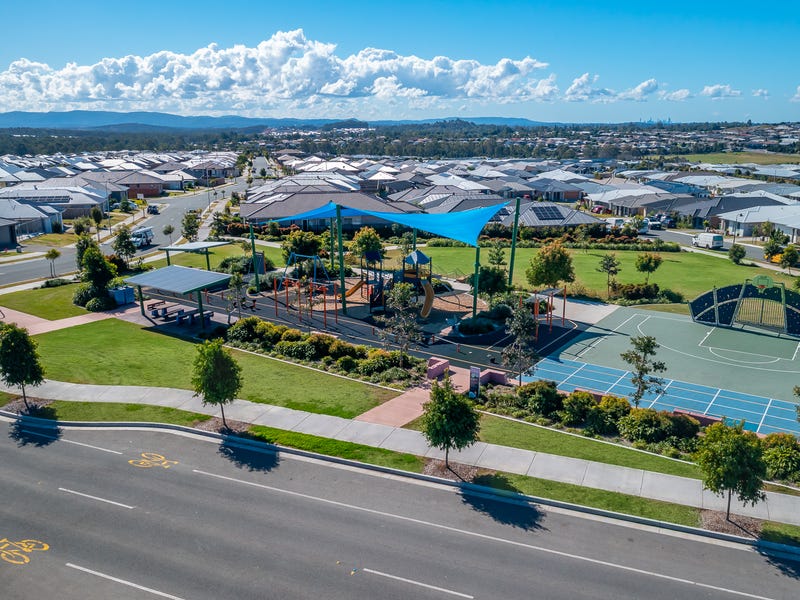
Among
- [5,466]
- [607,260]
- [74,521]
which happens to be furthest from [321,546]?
[607,260]

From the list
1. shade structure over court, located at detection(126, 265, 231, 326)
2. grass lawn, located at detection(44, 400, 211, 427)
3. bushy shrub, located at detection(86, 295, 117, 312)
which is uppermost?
shade structure over court, located at detection(126, 265, 231, 326)

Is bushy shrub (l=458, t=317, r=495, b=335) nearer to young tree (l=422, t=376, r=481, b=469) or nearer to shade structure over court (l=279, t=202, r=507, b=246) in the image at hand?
shade structure over court (l=279, t=202, r=507, b=246)

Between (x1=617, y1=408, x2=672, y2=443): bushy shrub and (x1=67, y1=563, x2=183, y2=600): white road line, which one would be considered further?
(x1=617, y1=408, x2=672, y2=443): bushy shrub

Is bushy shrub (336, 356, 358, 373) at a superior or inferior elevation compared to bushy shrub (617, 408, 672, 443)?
inferior

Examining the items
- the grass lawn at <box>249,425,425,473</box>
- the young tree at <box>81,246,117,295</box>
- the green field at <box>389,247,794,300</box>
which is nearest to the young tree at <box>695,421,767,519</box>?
the grass lawn at <box>249,425,425,473</box>

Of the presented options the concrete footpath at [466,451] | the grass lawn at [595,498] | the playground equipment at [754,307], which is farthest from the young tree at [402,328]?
the playground equipment at [754,307]

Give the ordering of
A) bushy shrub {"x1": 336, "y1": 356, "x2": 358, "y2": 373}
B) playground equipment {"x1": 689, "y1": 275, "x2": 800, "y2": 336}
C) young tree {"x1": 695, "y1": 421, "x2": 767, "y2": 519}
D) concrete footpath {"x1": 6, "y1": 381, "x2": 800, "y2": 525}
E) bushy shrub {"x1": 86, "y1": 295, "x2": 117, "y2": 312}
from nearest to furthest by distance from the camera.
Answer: young tree {"x1": 695, "y1": 421, "x2": 767, "y2": 519}, concrete footpath {"x1": 6, "y1": 381, "x2": 800, "y2": 525}, bushy shrub {"x1": 336, "y1": 356, "x2": 358, "y2": 373}, playground equipment {"x1": 689, "y1": 275, "x2": 800, "y2": 336}, bushy shrub {"x1": 86, "y1": 295, "x2": 117, "y2": 312}

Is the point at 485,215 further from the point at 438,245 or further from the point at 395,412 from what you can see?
the point at 438,245
